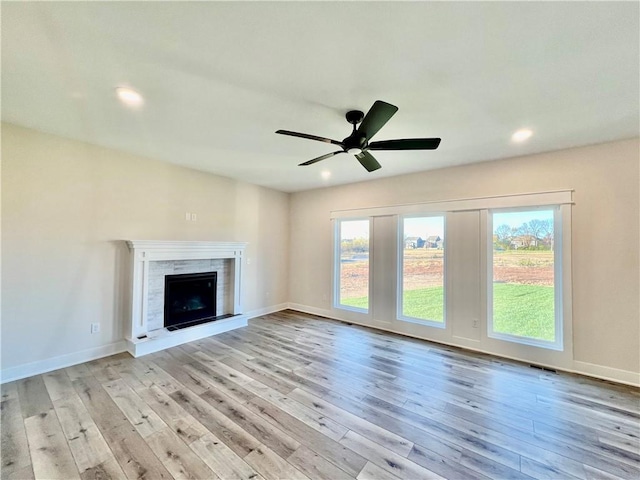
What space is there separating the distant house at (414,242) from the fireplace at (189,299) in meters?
3.43

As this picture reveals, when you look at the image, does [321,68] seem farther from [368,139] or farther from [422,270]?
[422,270]

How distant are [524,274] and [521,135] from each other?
1795mm

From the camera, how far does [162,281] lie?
3951 mm

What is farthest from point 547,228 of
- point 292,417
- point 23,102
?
point 23,102

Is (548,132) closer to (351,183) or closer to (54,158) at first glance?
(351,183)

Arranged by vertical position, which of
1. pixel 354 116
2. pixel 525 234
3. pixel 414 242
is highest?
pixel 354 116

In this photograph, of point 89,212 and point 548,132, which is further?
point 89,212

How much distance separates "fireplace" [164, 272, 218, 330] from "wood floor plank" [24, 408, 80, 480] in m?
1.84

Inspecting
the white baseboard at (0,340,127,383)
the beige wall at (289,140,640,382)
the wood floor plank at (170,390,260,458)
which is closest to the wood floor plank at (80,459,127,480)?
the wood floor plank at (170,390,260,458)

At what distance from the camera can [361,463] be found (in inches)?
68.7

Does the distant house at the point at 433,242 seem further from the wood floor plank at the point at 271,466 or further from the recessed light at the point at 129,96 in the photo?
the recessed light at the point at 129,96

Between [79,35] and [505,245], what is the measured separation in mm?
4702

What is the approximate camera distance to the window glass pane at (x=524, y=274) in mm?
3307

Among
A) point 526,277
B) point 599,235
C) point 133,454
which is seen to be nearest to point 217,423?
point 133,454
